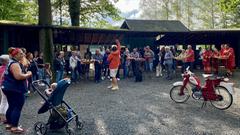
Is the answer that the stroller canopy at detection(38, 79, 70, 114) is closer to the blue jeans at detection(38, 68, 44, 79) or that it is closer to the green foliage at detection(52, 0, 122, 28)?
the blue jeans at detection(38, 68, 44, 79)

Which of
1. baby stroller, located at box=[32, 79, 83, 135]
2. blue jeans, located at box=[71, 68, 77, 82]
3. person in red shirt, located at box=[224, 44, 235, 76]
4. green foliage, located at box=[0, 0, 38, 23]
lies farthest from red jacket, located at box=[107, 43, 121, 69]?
green foliage, located at box=[0, 0, 38, 23]

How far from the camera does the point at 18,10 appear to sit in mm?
28094

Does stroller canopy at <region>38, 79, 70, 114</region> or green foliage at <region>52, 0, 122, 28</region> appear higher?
green foliage at <region>52, 0, 122, 28</region>

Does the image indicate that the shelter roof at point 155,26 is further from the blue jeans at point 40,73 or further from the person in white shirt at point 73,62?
the blue jeans at point 40,73

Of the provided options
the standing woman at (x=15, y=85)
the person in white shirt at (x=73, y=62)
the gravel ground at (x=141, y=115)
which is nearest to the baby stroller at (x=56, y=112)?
the gravel ground at (x=141, y=115)

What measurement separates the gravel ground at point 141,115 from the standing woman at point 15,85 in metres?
0.55

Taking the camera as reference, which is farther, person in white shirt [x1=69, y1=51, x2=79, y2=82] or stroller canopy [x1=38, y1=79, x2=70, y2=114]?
person in white shirt [x1=69, y1=51, x2=79, y2=82]

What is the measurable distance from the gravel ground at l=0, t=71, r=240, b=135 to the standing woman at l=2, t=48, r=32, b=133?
55 centimetres

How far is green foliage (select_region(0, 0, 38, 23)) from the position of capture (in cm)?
2523

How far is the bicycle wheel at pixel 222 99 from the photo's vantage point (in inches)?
330

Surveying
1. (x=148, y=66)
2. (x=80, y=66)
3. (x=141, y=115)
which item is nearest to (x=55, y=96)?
(x=141, y=115)

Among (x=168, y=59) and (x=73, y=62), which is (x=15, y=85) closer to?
(x=73, y=62)

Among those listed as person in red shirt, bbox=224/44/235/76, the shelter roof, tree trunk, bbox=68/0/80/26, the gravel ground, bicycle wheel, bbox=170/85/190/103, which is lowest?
the gravel ground

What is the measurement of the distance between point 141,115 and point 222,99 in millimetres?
2479
